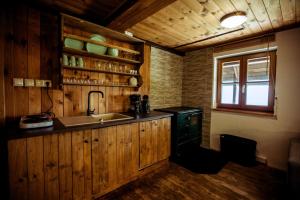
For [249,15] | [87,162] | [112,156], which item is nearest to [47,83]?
[87,162]

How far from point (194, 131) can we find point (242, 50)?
1.83 meters

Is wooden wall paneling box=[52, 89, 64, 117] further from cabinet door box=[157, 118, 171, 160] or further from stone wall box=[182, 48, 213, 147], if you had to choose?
stone wall box=[182, 48, 213, 147]

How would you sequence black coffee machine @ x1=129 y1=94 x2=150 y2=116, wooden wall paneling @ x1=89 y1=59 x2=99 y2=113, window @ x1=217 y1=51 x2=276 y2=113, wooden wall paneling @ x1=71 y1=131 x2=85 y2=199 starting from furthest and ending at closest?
window @ x1=217 y1=51 x2=276 y2=113, black coffee machine @ x1=129 y1=94 x2=150 y2=116, wooden wall paneling @ x1=89 y1=59 x2=99 y2=113, wooden wall paneling @ x1=71 y1=131 x2=85 y2=199

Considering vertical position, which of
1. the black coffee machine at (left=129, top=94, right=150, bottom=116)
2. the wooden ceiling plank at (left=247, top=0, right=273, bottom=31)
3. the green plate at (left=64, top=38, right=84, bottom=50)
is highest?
the wooden ceiling plank at (left=247, top=0, right=273, bottom=31)

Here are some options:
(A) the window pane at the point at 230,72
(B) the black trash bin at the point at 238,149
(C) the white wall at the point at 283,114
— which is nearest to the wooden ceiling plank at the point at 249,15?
(C) the white wall at the point at 283,114

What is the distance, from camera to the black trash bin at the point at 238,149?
2.48 m

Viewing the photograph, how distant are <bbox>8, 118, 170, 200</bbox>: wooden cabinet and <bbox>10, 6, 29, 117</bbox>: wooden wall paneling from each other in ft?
2.16

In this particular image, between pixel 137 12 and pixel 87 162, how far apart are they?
5.89 ft

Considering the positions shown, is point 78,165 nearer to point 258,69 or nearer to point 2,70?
point 2,70

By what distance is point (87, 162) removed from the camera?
1.55m

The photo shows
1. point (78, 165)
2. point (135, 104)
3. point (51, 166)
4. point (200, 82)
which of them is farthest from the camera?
point (200, 82)

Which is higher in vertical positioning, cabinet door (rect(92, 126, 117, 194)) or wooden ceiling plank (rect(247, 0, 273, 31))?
wooden ceiling plank (rect(247, 0, 273, 31))

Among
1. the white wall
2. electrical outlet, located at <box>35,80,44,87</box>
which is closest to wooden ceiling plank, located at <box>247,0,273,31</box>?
the white wall

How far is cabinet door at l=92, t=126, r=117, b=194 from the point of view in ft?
5.25
